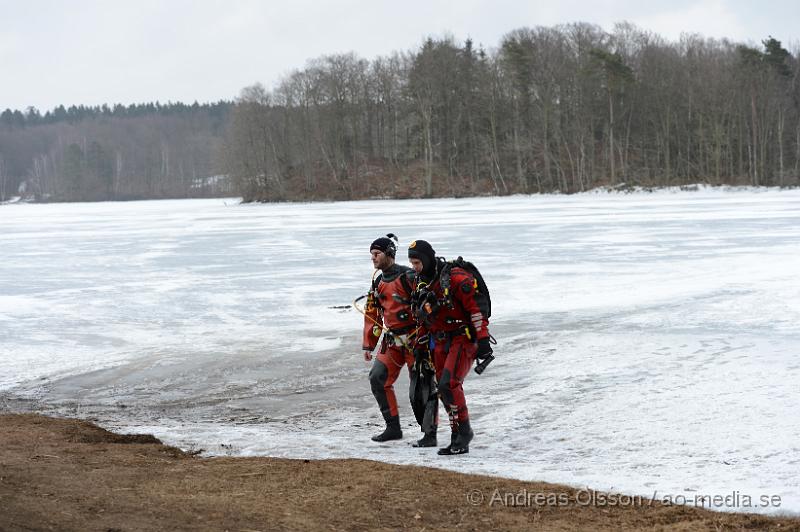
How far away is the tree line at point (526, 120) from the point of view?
230ft

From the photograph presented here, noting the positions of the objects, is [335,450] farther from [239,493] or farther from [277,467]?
[239,493]

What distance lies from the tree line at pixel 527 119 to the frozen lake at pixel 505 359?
164 ft

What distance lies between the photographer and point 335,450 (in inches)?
292

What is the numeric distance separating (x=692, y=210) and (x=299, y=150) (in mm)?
48112

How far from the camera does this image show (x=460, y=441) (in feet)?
23.9

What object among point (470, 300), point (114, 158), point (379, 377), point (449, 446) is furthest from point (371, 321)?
point (114, 158)

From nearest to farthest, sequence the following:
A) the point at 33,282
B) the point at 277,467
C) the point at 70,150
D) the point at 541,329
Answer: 1. the point at 277,467
2. the point at 541,329
3. the point at 33,282
4. the point at 70,150

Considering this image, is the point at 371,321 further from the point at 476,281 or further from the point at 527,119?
the point at 527,119

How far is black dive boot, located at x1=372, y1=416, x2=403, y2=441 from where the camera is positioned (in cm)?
775

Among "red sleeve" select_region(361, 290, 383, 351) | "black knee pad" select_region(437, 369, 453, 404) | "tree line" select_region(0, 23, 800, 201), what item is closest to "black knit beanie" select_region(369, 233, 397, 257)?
"red sleeve" select_region(361, 290, 383, 351)

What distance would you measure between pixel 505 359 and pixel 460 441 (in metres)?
3.75

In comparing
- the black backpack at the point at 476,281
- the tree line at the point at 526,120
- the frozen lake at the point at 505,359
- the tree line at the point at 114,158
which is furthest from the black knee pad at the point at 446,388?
the tree line at the point at 114,158

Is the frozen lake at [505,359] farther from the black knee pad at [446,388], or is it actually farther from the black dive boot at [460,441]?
the black knee pad at [446,388]

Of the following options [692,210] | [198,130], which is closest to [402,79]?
[692,210]
